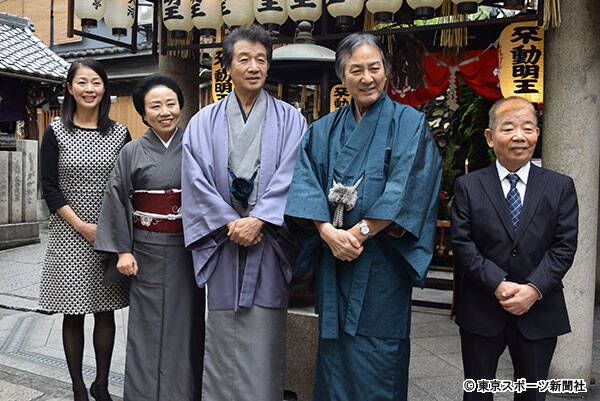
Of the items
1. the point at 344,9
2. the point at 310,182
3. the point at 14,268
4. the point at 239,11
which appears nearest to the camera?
the point at 310,182

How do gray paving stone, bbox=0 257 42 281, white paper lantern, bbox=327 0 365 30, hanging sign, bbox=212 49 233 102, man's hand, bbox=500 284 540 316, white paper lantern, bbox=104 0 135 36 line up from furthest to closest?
gray paving stone, bbox=0 257 42 281 → hanging sign, bbox=212 49 233 102 → white paper lantern, bbox=104 0 135 36 → white paper lantern, bbox=327 0 365 30 → man's hand, bbox=500 284 540 316

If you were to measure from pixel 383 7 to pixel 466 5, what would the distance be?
2.38ft

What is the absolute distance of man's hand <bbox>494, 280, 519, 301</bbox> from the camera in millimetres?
2406

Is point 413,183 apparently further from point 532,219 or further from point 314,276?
point 314,276

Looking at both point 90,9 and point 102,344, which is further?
point 90,9

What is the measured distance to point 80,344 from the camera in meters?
3.42

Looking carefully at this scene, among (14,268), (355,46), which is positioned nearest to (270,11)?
(355,46)

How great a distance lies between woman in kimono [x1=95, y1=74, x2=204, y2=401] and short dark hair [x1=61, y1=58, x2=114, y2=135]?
16.9 inches

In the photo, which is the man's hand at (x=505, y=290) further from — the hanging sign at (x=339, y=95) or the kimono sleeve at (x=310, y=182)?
the hanging sign at (x=339, y=95)

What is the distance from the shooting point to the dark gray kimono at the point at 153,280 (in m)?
3.06

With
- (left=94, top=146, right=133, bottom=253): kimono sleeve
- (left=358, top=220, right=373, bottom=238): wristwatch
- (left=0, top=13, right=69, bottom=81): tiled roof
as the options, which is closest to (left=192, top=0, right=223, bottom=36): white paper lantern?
(left=94, top=146, right=133, bottom=253): kimono sleeve

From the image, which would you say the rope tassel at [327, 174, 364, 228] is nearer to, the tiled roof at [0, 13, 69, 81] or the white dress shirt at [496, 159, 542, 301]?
the white dress shirt at [496, 159, 542, 301]

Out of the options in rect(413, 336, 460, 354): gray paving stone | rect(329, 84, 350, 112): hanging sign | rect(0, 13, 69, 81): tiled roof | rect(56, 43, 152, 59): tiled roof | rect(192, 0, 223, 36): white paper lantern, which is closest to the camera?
rect(413, 336, 460, 354): gray paving stone

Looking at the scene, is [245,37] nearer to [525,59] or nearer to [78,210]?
[78,210]
